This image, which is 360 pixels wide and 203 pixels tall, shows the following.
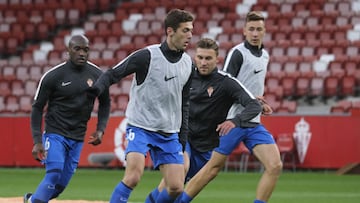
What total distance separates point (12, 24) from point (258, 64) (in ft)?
66.0

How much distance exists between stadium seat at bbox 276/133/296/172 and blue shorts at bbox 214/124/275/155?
10408 mm

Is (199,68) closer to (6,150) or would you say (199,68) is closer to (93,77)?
(93,77)

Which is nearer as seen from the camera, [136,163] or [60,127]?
[136,163]

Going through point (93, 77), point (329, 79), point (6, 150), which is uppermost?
point (93, 77)

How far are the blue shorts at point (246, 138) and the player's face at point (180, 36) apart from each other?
1.96 metres

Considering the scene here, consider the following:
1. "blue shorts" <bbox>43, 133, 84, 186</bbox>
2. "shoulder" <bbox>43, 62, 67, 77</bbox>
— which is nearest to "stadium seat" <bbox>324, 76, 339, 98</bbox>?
"blue shorts" <bbox>43, 133, 84, 186</bbox>

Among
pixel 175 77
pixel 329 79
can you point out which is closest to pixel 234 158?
pixel 329 79

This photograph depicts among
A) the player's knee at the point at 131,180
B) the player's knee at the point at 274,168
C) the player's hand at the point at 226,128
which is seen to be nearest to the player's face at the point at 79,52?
the player's hand at the point at 226,128

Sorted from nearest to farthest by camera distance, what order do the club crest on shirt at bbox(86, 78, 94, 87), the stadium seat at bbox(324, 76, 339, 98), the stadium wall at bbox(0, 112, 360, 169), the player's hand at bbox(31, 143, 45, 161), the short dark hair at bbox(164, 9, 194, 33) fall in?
the short dark hair at bbox(164, 9, 194, 33)
the player's hand at bbox(31, 143, 45, 161)
the club crest on shirt at bbox(86, 78, 94, 87)
the stadium wall at bbox(0, 112, 360, 169)
the stadium seat at bbox(324, 76, 339, 98)

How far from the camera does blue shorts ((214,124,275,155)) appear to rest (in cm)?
1104

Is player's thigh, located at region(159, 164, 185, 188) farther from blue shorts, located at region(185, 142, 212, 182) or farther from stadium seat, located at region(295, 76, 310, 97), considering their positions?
stadium seat, located at region(295, 76, 310, 97)

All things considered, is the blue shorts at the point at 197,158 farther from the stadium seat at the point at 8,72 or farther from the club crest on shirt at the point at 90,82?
the stadium seat at the point at 8,72

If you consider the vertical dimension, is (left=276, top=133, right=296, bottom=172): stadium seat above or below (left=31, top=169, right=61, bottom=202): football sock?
below

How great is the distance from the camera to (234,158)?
2250 centimetres
